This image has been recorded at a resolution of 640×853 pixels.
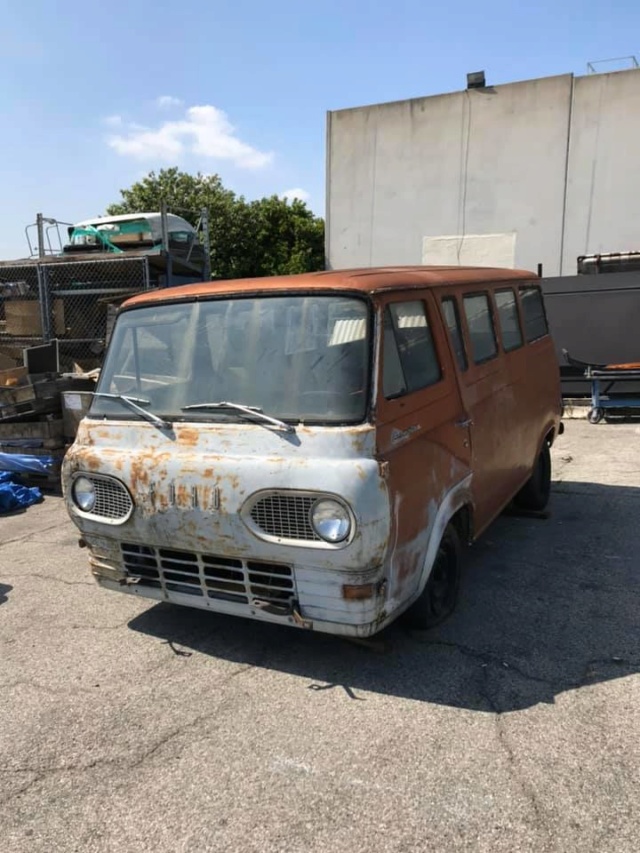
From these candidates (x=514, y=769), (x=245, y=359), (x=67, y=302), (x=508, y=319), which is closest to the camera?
(x=514, y=769)

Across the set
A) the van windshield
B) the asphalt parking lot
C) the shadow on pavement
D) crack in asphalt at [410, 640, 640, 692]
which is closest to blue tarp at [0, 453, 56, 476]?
the asphalt parking lot

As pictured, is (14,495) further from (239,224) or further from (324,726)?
(239,224)

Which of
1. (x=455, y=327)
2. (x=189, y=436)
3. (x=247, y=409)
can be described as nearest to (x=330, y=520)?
(x=247, y=409)

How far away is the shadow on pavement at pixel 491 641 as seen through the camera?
332 cm

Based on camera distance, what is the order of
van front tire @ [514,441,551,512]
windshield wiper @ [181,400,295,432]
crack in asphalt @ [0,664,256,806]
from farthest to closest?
van front tire @ [514,441,551,512]
windshield wiper @ [181,400,295,432]
crack in asphalt @ [0,664,256,806]

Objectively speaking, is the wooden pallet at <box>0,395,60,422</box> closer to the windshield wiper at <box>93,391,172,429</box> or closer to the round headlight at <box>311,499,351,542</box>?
the windshield wiper at <box>93,391,172,429</box>

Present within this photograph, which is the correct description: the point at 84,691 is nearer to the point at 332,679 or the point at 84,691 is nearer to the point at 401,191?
the point at 332,679

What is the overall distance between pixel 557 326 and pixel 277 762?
1099cm

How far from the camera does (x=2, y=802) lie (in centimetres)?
260

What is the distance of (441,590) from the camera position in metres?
3.96

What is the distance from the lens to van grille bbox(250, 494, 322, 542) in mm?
3086

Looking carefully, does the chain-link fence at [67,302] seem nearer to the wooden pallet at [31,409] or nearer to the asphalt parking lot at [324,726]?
the wooden pallet at [31,409]

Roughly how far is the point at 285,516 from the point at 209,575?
0.62m

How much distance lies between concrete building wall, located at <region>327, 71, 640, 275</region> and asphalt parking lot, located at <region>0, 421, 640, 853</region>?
14.3 m
